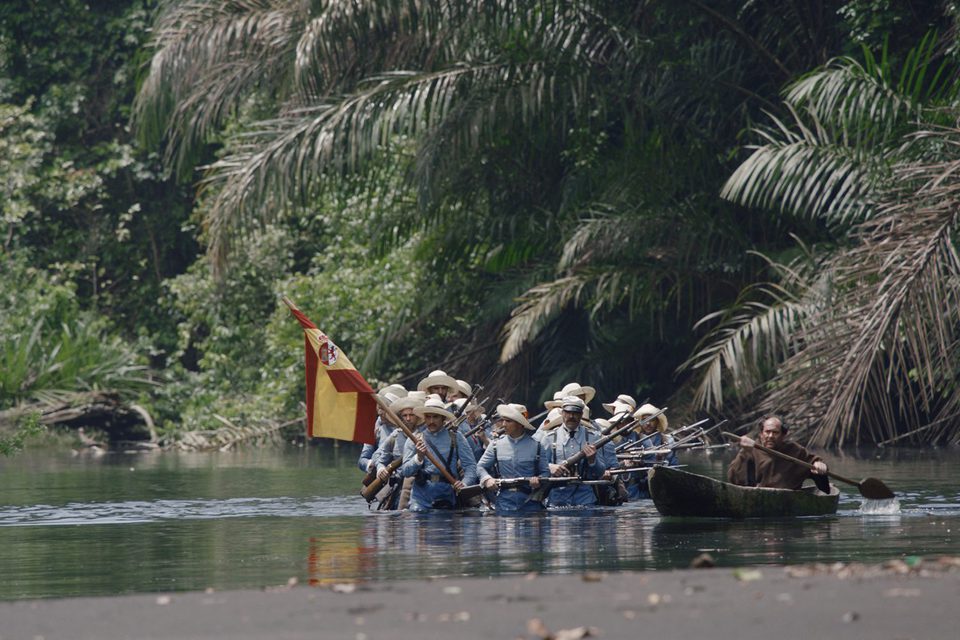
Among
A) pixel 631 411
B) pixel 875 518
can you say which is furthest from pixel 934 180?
pixel 875 518

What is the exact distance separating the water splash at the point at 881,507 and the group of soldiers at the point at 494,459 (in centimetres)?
247

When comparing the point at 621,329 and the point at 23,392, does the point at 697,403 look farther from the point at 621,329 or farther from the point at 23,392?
the point at 23,392

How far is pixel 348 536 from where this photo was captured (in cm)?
1733

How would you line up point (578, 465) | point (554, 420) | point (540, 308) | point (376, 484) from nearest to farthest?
point (578, 465) → point (376, 484) → point (554, 420) → point (540, 308)

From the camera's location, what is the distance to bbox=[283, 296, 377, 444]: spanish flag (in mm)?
20062

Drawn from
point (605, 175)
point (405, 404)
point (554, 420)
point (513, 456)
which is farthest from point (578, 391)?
point (605, 175)

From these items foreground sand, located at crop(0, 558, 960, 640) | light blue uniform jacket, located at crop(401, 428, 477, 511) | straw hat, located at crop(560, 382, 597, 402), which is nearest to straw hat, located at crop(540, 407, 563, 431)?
light blue uniform jacket, located at crop(401, 428, 477, 511)

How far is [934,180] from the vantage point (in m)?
23.0

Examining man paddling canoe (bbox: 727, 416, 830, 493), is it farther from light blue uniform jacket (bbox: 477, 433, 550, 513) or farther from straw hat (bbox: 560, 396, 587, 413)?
light blue uniform jacket (bbox: 477, 433, 550, 513)

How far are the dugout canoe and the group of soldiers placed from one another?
4.20 ft

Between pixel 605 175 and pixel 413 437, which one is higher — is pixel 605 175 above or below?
above

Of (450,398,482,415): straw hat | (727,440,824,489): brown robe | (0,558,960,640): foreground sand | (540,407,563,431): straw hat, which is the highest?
(450,398,482,415): straw hat

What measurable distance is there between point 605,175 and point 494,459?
12214 millimetres

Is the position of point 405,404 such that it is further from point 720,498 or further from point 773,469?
point 773,469
